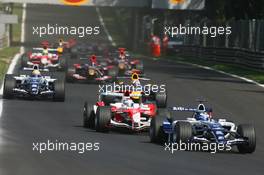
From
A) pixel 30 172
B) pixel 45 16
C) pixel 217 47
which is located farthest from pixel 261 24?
pixel 45 16

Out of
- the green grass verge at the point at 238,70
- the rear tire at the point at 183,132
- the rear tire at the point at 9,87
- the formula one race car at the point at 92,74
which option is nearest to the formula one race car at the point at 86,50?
the green grass verge at the point at 238,70

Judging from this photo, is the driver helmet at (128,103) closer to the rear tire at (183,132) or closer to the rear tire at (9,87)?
the rear tire at (183,132)

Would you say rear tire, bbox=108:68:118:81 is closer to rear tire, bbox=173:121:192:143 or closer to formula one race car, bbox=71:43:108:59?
rear tire, bbox=173:121:192:143

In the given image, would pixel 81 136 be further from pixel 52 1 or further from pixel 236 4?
pixel 52 1

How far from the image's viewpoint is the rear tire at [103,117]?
60.8 ft

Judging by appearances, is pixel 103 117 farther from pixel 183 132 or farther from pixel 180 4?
pixel 180 4

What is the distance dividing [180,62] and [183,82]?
16.9m

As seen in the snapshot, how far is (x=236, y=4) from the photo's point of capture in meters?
59.8

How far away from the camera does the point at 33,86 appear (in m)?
25.1

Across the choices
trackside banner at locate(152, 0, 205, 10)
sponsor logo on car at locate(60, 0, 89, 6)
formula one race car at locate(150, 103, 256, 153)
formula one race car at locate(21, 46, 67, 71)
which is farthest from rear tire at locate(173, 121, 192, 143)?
trackside banner at locate(152, 0, 205, 10)

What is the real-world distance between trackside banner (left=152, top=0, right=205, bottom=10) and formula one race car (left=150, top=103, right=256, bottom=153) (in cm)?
4815

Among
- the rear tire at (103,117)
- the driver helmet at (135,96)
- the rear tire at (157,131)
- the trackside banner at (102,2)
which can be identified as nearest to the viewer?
the rear tire at (157,131)

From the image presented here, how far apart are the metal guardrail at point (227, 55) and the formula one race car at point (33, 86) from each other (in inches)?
659

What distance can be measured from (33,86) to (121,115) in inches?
250
